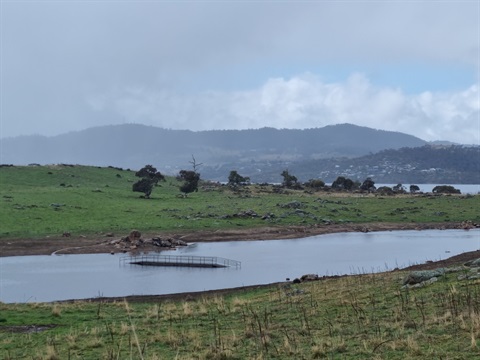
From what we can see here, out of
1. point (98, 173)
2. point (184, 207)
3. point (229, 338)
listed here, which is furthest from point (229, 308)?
point (98, 173)

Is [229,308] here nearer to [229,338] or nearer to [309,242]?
[229,338]

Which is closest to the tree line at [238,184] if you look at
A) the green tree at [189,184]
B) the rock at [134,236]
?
the green tree at [189,184]

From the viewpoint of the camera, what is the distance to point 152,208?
93.8 m

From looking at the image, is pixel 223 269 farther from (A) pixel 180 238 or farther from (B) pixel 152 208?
(B) pixel 152 208

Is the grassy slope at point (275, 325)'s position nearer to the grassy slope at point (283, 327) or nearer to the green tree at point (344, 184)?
the grassy slope at point (283, 327)

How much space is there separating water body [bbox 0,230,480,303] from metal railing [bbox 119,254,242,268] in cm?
135

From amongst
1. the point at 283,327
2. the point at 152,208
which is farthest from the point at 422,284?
the point at 152,208

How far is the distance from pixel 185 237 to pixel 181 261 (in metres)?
18.2

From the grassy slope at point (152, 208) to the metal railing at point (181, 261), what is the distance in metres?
18.2

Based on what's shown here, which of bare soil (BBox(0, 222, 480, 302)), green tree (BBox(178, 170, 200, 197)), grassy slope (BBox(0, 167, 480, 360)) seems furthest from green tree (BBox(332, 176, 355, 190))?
grassy slope (BBox(0, 167, 480, 360))

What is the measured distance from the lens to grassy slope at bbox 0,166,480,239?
78.9 meters

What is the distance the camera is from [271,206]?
9781 cm

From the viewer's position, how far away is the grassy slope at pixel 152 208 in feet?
259

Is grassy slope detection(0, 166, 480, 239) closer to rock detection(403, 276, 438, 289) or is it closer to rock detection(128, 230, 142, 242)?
rock detection(128, 230, 142, 242)
